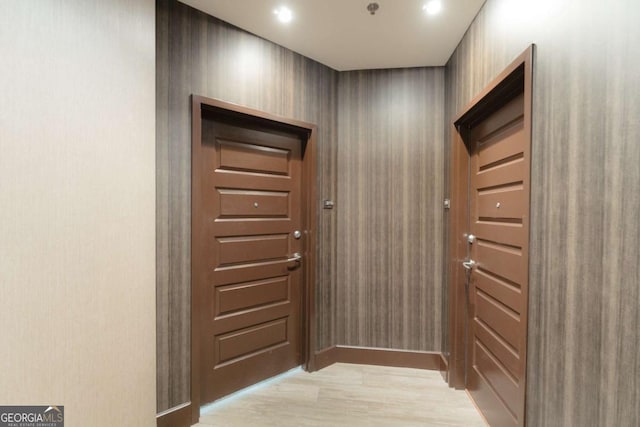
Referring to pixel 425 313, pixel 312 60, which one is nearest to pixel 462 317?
pixel 425 313

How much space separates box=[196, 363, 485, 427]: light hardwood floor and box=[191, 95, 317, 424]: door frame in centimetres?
20

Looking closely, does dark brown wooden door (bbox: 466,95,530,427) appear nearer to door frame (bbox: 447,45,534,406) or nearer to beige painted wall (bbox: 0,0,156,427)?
door frame (bbox: 447,45,534,406)

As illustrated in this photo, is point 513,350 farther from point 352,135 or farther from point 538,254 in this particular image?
point 352,135

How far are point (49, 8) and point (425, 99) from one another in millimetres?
2349

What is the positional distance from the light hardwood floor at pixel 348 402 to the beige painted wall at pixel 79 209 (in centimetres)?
70

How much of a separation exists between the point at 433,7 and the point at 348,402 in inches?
103

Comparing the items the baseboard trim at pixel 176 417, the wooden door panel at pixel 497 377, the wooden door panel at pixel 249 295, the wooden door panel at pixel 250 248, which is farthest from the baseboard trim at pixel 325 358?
the wooden door panel at pixel 497 377

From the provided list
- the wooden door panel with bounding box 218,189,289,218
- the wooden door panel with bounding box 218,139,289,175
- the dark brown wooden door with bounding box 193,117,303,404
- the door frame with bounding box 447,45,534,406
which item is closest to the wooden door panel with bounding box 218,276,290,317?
the dark brown wooden door with bounding box 193,117,303,404

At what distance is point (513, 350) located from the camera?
1.56 meters

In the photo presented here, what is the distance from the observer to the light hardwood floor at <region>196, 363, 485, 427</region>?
1.90 meters

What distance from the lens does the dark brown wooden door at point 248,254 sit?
2.05 meters

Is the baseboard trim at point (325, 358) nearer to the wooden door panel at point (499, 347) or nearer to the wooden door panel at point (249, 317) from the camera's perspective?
the wooden door panel at point (249, 317)

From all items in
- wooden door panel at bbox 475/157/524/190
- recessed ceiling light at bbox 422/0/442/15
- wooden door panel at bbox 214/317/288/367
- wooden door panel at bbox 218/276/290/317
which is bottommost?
wooden door panel at bbox 214/317/288/367

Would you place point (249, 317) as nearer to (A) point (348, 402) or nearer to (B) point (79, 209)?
(A) point (348, 402)
